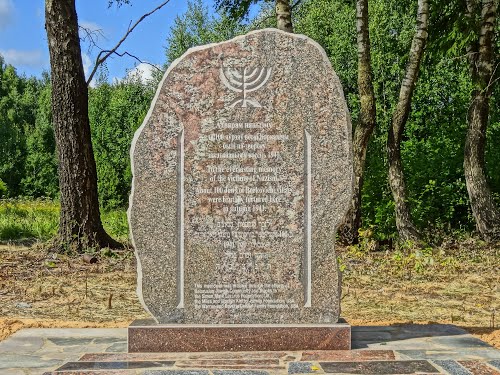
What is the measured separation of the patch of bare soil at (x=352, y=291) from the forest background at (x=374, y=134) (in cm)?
217

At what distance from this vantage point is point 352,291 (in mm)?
8695

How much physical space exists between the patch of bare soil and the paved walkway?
0.71 metres

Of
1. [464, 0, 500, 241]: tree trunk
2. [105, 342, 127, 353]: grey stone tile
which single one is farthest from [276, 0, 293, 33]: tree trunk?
[105, 342, 127, 353]: grey stone tile

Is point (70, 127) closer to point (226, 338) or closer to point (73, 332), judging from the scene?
point (73, 332)

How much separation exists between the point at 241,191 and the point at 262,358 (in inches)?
47.4

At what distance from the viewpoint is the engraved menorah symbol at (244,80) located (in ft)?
17.0

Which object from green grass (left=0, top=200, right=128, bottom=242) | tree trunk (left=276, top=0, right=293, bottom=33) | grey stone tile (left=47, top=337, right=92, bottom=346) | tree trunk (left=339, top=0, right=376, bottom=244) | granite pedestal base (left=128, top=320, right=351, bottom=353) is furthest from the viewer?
green grass (left=0, top=200, right=128, bottom=242)

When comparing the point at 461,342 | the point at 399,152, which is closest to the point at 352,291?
the point at 461,342

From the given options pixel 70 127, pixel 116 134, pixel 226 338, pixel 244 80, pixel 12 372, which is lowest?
pixel 12 372

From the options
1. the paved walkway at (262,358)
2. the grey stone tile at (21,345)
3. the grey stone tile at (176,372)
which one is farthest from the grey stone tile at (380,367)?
the grey stone tile at (21,345)

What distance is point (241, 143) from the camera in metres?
5.17

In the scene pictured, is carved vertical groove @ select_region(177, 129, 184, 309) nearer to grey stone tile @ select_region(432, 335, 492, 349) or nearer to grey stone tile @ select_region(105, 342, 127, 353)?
grey stone tile @ select_region(105, 342, 127, 353)

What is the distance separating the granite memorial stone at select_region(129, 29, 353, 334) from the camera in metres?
5.16

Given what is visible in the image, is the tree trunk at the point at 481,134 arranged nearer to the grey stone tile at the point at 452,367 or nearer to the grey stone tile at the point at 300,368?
the grey stone tile at the point at 452,367
